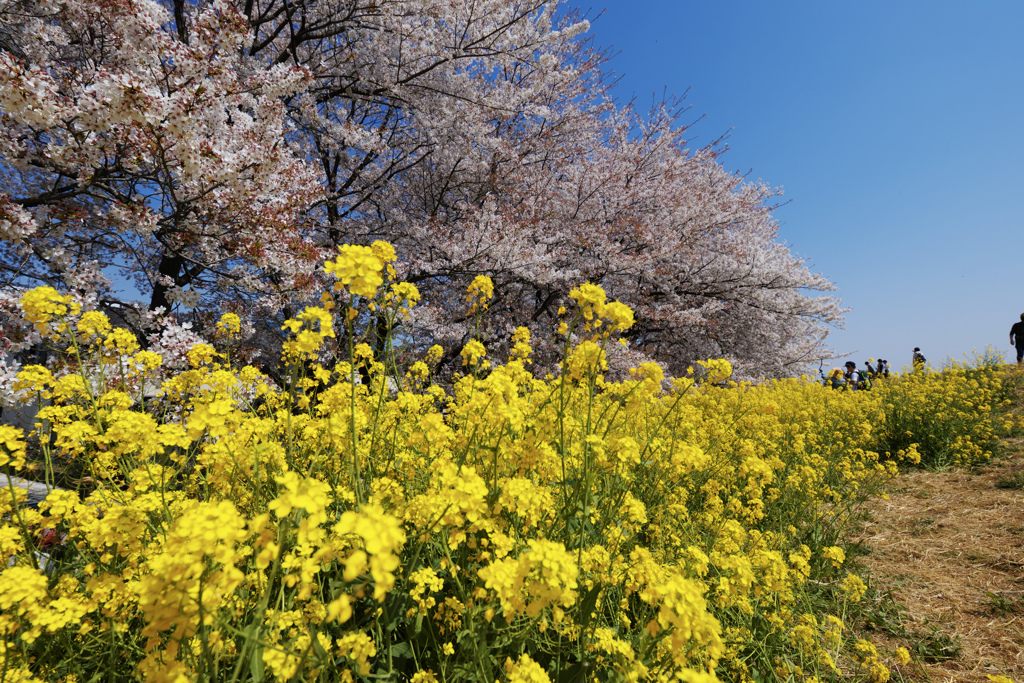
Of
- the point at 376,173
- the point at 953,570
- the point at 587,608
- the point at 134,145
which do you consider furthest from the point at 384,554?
the point at 376,173

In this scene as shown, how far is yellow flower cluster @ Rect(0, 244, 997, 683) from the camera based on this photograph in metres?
1.10

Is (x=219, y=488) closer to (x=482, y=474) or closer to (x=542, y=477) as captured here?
(x=482, y=474)

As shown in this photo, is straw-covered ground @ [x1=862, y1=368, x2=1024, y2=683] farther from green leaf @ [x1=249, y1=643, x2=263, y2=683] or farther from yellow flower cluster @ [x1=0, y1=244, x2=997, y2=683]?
green leaf @ [x1=249, y1=643, x2=263, y2=683]

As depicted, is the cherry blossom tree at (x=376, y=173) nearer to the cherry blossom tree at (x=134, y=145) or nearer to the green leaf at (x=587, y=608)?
the cherry blossom tree at (x=134, y=145)

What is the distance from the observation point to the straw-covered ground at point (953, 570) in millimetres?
2838

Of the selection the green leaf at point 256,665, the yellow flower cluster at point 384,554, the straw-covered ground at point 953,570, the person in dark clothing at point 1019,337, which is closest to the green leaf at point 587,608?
the yellow flower cluster at point 384,554

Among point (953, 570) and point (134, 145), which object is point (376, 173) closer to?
point (134, 145)

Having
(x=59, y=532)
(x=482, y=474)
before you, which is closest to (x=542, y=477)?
(x=482, y=474)

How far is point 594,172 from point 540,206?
1871mm

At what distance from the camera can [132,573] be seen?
1660mm

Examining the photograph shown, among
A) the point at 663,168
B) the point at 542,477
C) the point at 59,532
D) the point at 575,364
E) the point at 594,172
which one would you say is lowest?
the point at 59,532

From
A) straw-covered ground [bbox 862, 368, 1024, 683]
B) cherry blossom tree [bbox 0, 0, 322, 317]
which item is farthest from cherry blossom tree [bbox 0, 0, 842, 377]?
straw-covered ground [bbox 862, 368, 1024, 683]

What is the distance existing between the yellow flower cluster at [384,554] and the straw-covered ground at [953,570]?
0.40 meters

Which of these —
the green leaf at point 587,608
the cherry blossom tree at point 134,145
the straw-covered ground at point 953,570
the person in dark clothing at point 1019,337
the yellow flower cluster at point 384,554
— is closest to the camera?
the yellow flower cluster at point 384,554
